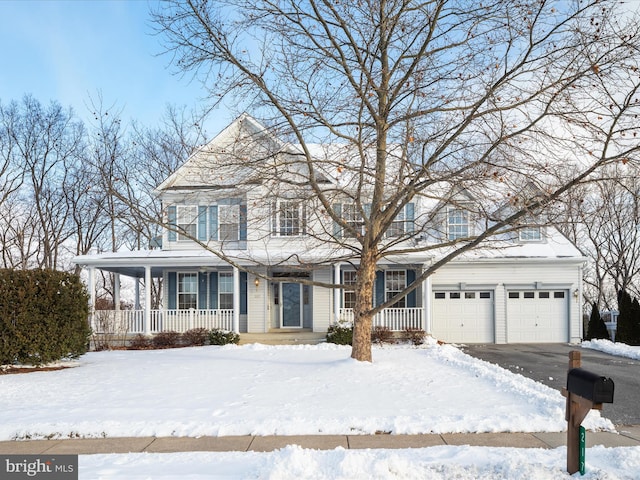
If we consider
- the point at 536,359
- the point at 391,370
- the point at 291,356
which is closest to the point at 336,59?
the point at 391,370

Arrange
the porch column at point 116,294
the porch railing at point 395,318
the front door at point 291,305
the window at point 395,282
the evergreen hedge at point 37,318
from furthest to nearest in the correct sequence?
the front door at point 291,305
the window at point 395,282
the porch column at point 116,294
the porch railing at point 395,318
the evergreen hedge at point 37,318

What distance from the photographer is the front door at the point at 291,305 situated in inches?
757

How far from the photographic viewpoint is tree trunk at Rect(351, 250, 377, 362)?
11.4 meters

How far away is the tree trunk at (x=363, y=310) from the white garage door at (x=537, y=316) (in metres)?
9.59

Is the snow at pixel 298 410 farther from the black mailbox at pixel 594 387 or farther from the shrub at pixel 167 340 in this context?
the shrub at pixel 167 340

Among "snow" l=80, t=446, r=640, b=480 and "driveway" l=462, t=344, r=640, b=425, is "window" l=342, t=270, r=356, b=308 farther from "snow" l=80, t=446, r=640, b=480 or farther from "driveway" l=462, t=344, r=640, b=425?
"snow" l=80, t=446, r=640, b=480

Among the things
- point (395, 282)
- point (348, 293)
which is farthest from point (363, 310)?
point (395, 282)

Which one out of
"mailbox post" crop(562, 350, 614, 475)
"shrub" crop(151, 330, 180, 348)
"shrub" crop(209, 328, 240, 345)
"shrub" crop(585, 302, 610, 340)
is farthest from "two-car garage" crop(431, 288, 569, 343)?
"mailbox post" crop(562, 350, 614, 475)

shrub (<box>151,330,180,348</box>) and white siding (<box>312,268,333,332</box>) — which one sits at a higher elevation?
white siding (<box>312,268,333,332</box>)

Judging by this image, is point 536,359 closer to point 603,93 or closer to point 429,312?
point 429,312

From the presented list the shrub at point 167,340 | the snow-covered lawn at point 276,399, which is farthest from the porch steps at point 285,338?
the snow-covered lawn at point 276,399

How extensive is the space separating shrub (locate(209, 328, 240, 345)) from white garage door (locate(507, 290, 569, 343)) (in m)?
9.98

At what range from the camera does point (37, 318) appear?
1206 centimetres

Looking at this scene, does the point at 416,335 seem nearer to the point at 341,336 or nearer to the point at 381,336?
the point at 381,336
